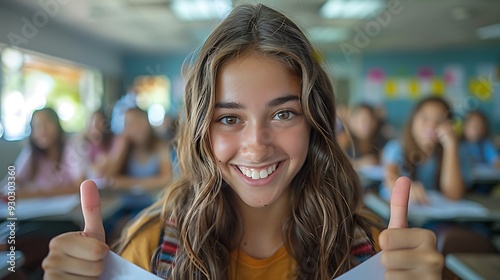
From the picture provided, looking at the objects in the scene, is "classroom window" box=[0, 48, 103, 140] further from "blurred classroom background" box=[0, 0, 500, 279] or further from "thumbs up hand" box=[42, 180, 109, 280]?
"thumbs up hand" box=[42, 180, 109, 280]

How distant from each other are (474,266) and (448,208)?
1.91ft

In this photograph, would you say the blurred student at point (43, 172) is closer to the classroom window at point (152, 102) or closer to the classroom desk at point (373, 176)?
the classroom window at point (152, 102)

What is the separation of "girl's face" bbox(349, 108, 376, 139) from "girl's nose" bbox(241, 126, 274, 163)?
2.45 meters

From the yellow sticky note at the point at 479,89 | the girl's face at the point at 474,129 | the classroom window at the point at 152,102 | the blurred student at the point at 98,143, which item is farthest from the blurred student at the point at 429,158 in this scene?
the yellow sticky note at the point at 479,89

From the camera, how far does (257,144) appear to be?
0.52 meters

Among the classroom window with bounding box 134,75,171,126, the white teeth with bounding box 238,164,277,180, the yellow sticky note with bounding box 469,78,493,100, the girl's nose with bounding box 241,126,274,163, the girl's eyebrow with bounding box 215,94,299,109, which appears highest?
the yellow sticky note with bounding box 469,78,493,100

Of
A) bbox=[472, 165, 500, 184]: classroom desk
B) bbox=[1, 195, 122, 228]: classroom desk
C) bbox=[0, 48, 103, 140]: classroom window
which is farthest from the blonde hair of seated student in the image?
bbox=[472, 165, 500, 184]: classroom desk

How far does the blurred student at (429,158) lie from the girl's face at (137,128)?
121cm

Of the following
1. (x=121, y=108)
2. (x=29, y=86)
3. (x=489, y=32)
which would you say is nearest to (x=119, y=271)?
(x=29, y=86)

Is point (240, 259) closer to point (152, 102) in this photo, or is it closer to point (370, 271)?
point (370, 271)

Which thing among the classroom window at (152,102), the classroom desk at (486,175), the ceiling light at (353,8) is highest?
the ceiling light at (353,8)

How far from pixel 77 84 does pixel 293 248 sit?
1.10 metres

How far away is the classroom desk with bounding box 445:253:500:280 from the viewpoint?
89cm

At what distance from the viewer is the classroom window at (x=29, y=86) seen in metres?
0.94
